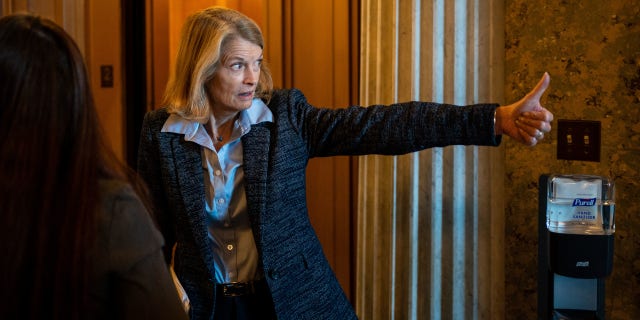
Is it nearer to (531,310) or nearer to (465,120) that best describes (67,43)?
(465,120)

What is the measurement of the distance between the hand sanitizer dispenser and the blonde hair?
0.85 m

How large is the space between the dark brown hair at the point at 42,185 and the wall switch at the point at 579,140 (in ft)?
4.82

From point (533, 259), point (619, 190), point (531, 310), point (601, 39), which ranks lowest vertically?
point (531, 310)

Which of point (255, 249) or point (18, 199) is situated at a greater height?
point (18, 199)

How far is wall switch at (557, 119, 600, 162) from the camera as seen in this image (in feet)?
6.40

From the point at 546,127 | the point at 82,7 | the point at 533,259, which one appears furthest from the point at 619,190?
the point at 82,7

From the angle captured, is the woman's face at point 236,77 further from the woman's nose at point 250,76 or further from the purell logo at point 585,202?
the purell logo at point 585,202

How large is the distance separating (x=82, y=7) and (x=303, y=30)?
4.56 feet

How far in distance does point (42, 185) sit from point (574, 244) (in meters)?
1.26

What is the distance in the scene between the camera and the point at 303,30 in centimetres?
283

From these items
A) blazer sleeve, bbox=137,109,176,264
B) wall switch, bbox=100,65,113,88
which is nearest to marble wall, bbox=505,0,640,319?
blazer sleeve, bbox=137,109,176,264

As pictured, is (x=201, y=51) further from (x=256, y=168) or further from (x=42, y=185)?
(x=42, y=185)

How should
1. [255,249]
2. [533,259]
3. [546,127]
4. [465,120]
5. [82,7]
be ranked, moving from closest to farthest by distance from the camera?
[546,127], [465,120], [255,249], [533,259], [82,7]

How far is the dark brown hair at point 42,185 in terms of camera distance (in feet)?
2.98
